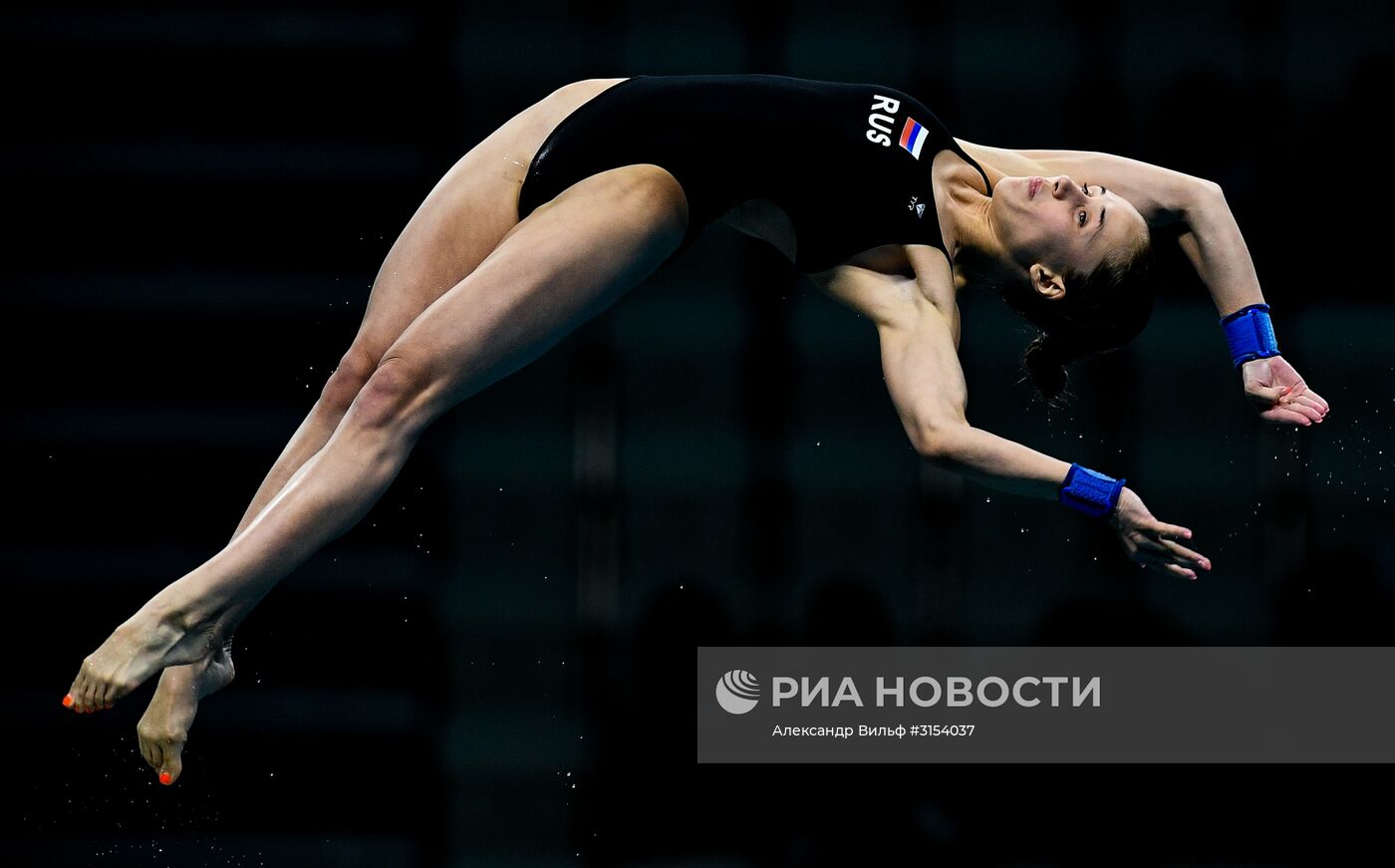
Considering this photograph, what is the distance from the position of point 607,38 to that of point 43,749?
2268 mm

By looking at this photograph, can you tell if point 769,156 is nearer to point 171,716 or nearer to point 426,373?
point 426,373

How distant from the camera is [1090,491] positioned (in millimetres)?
2533

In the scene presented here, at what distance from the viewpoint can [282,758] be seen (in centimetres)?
392

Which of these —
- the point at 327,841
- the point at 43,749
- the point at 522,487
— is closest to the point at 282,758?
the point at 327,841

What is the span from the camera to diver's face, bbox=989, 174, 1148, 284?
9.23ft

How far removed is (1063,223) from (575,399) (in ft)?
5.30

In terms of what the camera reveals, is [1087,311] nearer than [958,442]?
No

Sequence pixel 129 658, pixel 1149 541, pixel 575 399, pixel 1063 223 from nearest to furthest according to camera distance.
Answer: pixel 129 658, pixel 1149 541, pixel 1063 223, pixel 575 399

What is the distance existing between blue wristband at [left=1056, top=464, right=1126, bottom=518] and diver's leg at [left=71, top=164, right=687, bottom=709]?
80cm

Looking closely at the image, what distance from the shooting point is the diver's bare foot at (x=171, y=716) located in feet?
8.56

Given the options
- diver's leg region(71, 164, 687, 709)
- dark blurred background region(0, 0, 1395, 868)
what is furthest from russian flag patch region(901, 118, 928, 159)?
dark blurred background region(0, 0, 1395, 868)

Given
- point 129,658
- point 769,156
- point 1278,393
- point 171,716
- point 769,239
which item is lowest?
point 171,716

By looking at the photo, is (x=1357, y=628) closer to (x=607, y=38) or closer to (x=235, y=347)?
(x=607, y=38)

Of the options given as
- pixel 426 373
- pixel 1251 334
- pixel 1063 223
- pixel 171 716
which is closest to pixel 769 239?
pixel 1063 223
